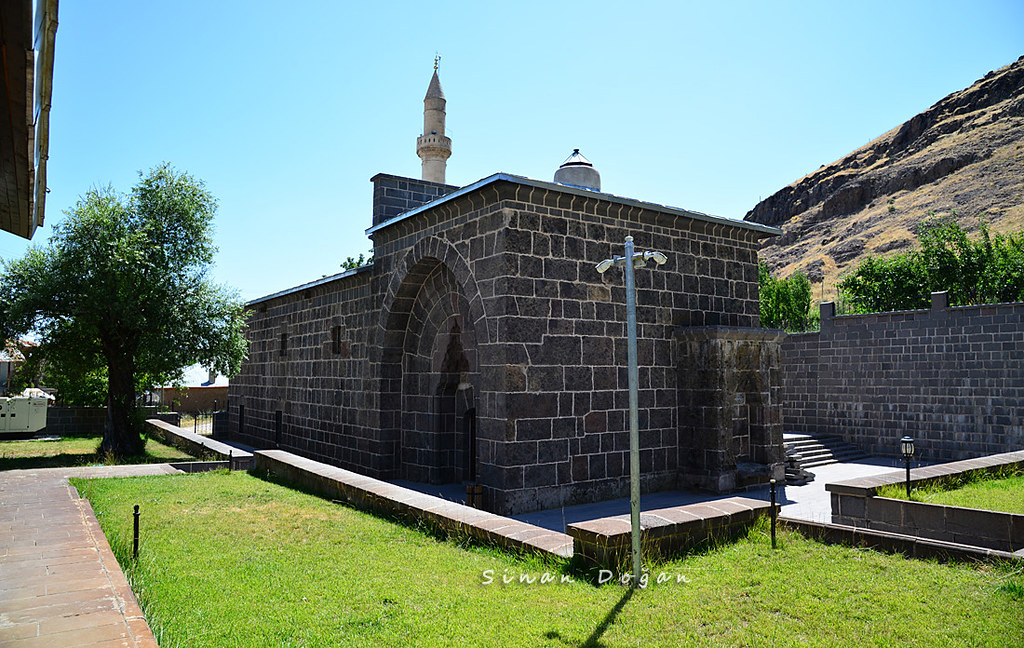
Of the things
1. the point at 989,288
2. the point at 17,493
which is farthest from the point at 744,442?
the point at 989,288

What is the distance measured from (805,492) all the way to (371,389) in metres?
9.01

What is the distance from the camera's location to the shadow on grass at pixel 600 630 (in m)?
4.32

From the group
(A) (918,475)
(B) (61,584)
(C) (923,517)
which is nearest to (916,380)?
(A) (918,475)

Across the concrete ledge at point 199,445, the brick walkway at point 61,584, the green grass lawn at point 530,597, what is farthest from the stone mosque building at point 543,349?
the brick walkway at point 61,584

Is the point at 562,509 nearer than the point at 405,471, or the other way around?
the point at 562,509

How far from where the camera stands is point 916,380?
53.0 ft

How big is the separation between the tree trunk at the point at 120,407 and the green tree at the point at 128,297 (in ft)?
0.09

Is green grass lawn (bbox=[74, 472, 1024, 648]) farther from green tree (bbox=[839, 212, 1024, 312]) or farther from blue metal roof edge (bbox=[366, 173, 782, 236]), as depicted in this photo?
green tree (bbox=[839, 212, 1024, 312])

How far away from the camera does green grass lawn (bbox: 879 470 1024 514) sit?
8153 mm

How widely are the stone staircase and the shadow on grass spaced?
11.2 metres

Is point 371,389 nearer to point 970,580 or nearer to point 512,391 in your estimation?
point 512,391

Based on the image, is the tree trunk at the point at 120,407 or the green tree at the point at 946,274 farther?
the green tree at the point at 946,274

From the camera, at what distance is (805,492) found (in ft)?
37.9

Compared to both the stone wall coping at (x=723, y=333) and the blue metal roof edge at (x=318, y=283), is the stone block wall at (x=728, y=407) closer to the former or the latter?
the stone wall coping at (x=723, y=333)
